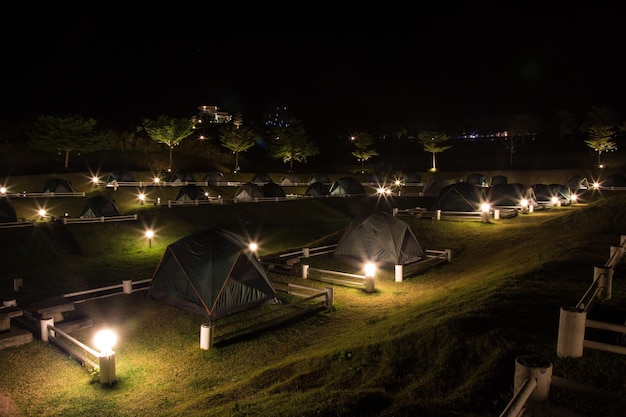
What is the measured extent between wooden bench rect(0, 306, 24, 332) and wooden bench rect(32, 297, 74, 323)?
45 centimetres

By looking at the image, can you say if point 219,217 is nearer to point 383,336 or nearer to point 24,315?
point 24,315

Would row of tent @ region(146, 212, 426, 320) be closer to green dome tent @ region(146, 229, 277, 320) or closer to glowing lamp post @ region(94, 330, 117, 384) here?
Answer: green dome tent @ region(146, 229, 277, 320)

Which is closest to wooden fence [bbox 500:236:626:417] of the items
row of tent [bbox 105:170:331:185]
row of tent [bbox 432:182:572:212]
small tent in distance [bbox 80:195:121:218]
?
row of tent [bbox 432:182:572:212]

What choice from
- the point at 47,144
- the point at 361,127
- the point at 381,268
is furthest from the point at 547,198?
the point at 361,127

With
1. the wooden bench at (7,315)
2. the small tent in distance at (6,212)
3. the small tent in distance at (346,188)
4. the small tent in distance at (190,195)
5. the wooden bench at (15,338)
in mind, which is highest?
the small tent in distance at (346,188)

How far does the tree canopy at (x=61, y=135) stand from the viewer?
4747cm

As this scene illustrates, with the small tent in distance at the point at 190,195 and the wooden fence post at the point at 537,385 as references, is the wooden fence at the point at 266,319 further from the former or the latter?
the small tent in distance at the point at 190,195

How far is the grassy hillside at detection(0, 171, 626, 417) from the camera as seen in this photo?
6.24m

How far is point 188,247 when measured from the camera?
1424 centimetres

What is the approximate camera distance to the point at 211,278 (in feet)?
43.8

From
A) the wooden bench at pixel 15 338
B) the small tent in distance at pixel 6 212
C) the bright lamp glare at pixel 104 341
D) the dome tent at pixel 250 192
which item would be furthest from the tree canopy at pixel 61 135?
the bright lamp glare at pixel 104 341

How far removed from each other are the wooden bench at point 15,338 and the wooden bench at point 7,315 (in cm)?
57

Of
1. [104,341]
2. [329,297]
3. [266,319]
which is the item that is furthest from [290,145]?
[104,341]

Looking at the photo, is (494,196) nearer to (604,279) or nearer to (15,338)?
(604,279)
